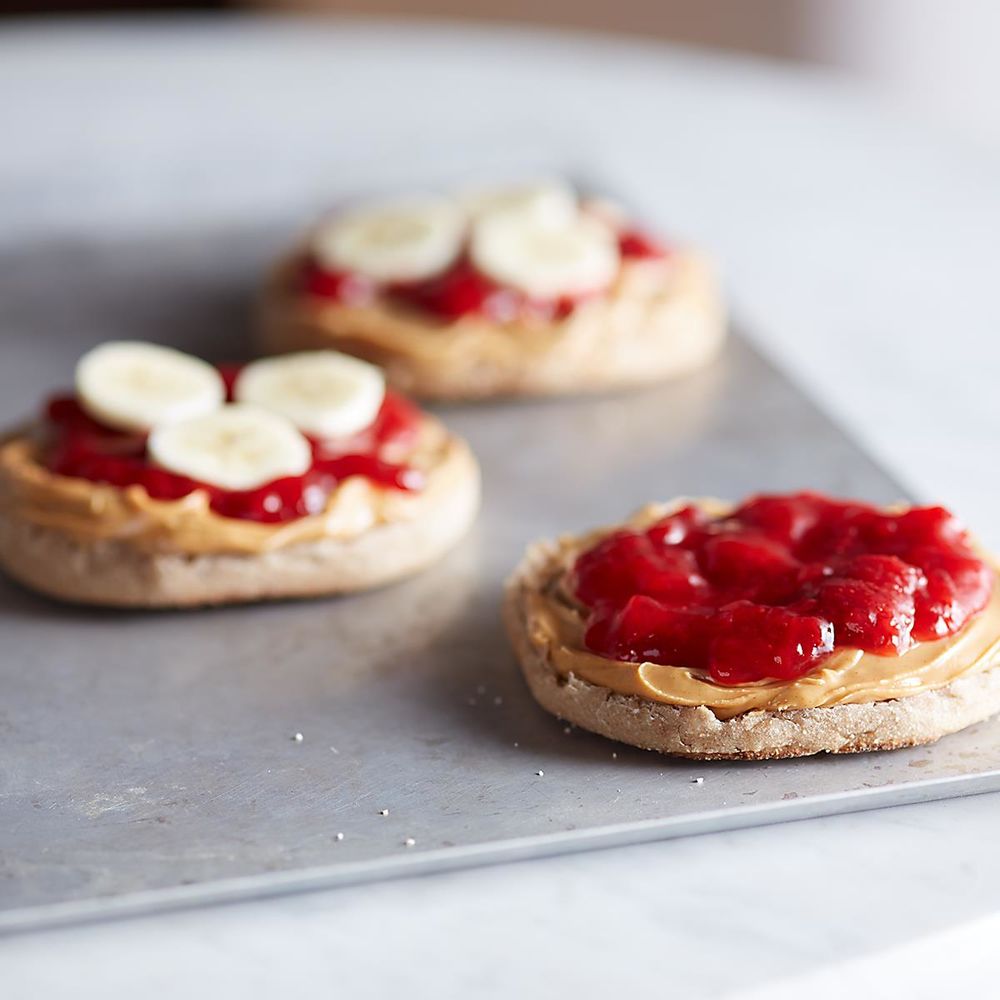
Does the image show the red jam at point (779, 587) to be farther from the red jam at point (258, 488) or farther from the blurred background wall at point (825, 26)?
the blurred background wall at point (825, 26)

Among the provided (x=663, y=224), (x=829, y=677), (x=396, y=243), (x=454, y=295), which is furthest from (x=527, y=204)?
(x=829, y=677)

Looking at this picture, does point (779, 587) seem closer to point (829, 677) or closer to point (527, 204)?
point (829, 677)

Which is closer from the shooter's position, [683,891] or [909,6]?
[683,891]

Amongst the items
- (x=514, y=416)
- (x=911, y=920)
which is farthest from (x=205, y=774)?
(x=514, y=416)

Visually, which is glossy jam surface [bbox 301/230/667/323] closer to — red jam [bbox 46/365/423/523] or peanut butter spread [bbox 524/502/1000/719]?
red jam [bbox 46/365/423/523]

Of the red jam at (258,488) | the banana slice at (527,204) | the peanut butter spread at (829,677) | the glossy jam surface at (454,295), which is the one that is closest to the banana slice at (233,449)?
the red jam at (258,488)

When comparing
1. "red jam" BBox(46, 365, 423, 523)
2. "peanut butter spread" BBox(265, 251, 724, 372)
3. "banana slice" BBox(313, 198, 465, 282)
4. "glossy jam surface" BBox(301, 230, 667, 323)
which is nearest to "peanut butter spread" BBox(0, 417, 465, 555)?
"red jam" BBox(46, 365, 423, 523)

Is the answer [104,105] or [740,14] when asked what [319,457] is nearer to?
[104,105]
